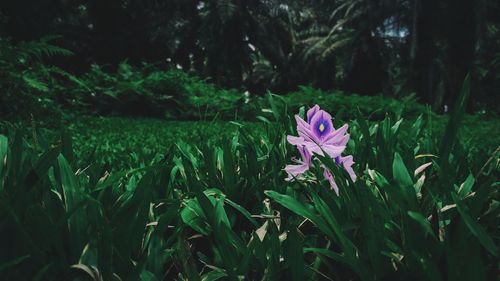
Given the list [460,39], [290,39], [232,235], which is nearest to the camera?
[232,235]

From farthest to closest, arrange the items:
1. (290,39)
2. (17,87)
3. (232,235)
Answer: (290,39)
(17,87)
(232,235)

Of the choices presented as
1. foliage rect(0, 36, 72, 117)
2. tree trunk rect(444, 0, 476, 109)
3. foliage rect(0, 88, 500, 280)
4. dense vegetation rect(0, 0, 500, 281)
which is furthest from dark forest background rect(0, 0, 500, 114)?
foliage rect(0, 88, 500, 280)

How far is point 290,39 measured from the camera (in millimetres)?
34156

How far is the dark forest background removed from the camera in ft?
52.4

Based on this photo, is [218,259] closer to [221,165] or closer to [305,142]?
[305,142]

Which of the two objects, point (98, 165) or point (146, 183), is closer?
point (146, 183)

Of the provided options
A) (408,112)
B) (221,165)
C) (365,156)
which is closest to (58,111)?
(221,165)

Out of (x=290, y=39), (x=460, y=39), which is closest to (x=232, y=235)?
(x=460, y=39)

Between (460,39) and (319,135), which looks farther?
(460,39)

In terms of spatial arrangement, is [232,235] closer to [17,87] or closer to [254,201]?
[254,201]

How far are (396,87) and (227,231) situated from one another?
38.9m

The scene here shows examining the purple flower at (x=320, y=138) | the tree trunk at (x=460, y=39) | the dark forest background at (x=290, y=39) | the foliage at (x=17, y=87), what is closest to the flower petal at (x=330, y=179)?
the purple flower at (x=320, y=138)

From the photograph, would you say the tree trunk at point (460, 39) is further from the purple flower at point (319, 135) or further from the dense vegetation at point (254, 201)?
the purple flower at point (319, 135)

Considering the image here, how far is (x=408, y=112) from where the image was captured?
1250 cm
